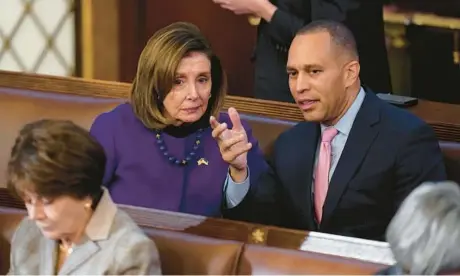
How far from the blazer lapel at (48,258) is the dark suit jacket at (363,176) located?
54 cm

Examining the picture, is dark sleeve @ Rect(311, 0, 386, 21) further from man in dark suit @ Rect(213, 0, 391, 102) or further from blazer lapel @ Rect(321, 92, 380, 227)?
blazer lapel @ Rect(321, 92, 380, 227)

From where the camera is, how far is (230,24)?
3.71 meters

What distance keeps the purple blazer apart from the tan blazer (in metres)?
0.46

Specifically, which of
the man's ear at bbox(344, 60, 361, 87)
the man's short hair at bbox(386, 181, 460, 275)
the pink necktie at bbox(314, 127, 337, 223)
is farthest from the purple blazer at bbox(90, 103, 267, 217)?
the man's short hair at bbox(386, 181, 460, 275)

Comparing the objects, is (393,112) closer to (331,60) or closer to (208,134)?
(331,60)

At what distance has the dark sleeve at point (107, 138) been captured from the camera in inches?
80.0

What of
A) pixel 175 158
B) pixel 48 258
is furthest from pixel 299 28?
pixel 48 258

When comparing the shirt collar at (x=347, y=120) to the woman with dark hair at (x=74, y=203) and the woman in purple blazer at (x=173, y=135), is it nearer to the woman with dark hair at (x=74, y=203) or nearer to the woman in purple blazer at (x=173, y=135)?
the woman in purple blazer at (x=173, y=135)

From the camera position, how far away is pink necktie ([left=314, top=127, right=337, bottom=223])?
1.95m

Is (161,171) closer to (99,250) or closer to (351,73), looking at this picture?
(351,73)

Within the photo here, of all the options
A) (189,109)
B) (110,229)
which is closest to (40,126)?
(110,229)

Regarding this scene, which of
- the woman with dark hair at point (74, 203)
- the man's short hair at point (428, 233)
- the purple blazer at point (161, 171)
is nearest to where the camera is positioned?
the man's short hair at point (428, 233)

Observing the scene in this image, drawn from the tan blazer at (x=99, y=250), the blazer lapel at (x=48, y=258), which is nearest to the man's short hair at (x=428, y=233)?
the tan blazer at (x=99, y=250)

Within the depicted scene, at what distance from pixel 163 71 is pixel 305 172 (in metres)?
0.38
